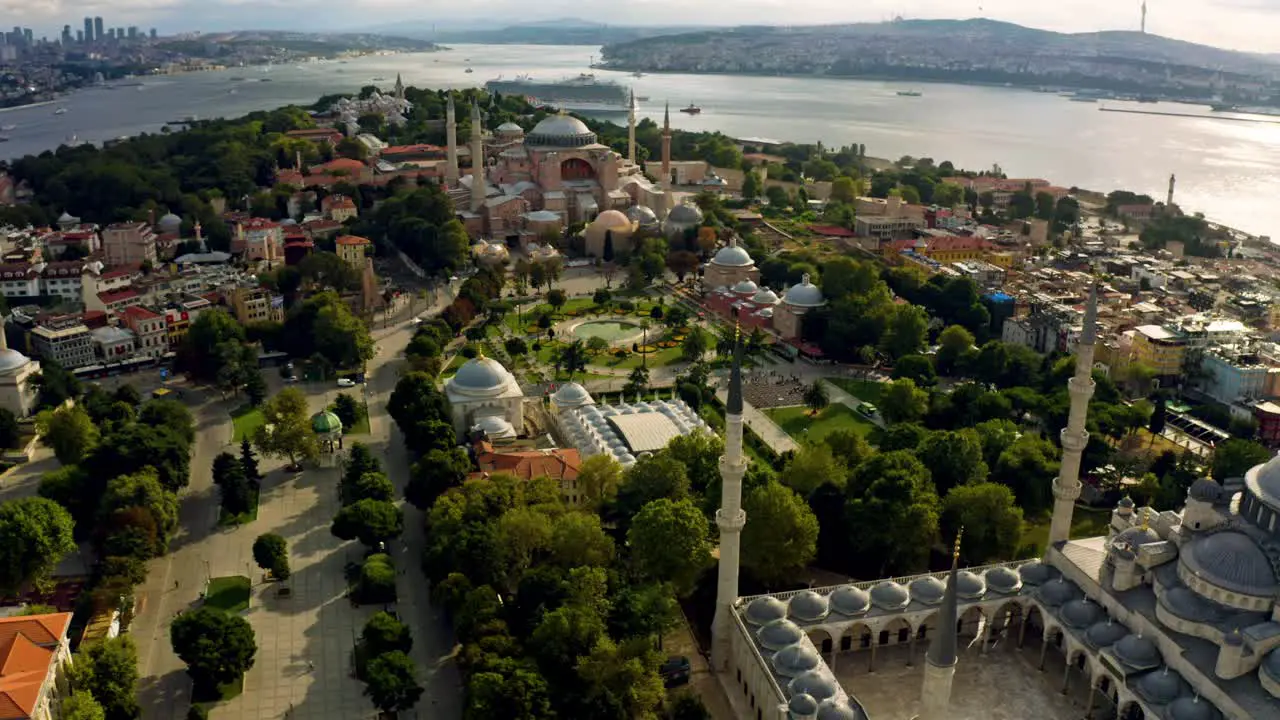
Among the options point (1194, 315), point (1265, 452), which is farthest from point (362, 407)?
point (1194, 315)

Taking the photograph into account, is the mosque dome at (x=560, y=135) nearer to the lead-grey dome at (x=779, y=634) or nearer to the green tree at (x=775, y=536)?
the green tree at (x=775, y=536)

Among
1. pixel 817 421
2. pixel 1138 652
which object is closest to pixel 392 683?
pixel 1138 652

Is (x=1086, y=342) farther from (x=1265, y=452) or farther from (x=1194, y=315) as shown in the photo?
(x=1194, y=315)

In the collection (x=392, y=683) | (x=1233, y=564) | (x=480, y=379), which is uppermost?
(x=1233, y=564)

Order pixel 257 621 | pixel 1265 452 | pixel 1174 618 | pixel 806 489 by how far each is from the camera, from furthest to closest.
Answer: pixel 1265 452 < pixel 806 489 < pixel 257 621 < pixel 1174 618

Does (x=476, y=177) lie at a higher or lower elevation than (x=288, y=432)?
higher

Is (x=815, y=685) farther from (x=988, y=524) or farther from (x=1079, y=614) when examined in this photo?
(x=988, y=524)
